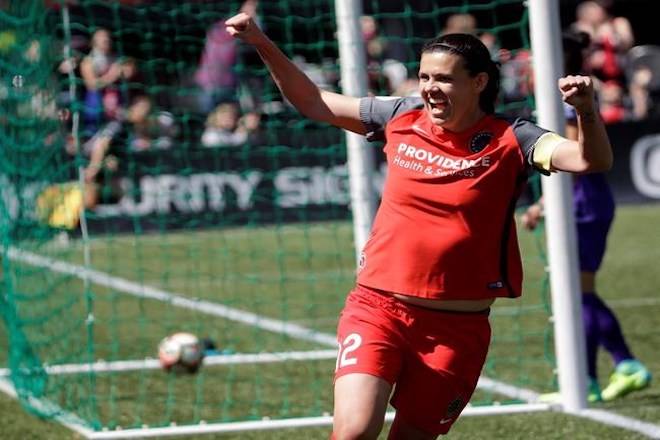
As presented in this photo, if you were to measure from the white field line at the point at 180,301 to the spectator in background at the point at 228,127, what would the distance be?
6.86 ft

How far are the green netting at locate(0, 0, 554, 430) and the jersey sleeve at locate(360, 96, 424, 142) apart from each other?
2239mm

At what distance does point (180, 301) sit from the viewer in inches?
432

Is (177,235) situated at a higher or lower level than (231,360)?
higher

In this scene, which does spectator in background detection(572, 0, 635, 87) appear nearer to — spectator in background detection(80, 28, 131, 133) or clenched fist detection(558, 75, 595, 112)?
spectator in background detection(80, 28, 131, 133)

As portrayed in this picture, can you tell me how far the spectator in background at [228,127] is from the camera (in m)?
15.0

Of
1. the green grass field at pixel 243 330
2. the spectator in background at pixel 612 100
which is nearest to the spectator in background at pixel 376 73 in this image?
the green grass field at pixel 243 330

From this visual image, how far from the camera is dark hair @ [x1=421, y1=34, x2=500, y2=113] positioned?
511 cm

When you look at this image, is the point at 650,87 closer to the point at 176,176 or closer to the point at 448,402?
the point at 176,176

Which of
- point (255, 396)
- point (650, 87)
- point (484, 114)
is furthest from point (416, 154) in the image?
point (650, 87)

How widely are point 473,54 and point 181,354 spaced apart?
4.00 meters

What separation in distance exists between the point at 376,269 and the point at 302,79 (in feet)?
2.77

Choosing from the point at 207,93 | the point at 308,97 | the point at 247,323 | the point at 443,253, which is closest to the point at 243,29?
the point at 308,97

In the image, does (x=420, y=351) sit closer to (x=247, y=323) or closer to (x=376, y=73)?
(x=247, y=323)

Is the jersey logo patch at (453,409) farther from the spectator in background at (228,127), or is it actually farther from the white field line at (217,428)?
the spectator in background at (228,127)
